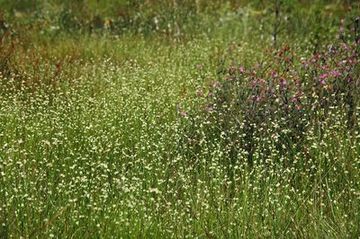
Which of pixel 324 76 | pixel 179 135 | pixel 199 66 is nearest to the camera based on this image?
pixel 179 135

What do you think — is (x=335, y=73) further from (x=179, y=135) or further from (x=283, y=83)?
(x=179, y=135)

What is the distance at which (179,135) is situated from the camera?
5.47 meters

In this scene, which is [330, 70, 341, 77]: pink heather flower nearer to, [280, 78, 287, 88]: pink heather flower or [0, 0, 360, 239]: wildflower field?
[0, 0, 360, 239]: wildflower field

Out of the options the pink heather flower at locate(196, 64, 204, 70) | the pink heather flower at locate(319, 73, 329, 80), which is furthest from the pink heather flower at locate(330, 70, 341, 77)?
the pink heather flower at locate(196, 64, 204, 70)

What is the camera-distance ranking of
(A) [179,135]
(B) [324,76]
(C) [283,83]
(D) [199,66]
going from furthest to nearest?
(D) [199,66]
(B) [324,76]
(C) [283,83]
(A) [179,135]

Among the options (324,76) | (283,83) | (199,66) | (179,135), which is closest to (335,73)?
(324,76)

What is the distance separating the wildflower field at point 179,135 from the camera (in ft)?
12.9

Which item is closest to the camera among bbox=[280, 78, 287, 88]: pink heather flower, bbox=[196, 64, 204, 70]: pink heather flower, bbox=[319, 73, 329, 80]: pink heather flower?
bbox=[280, 78, 287, 88]: pink heather flower

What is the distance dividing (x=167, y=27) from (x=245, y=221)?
7076mm

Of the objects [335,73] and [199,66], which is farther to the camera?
[199,66]

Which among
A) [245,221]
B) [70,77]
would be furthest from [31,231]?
[70,77]

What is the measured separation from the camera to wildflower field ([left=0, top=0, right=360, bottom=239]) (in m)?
3.94

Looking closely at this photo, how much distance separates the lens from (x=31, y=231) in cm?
371

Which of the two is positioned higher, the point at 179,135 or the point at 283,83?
the point at 283,83
